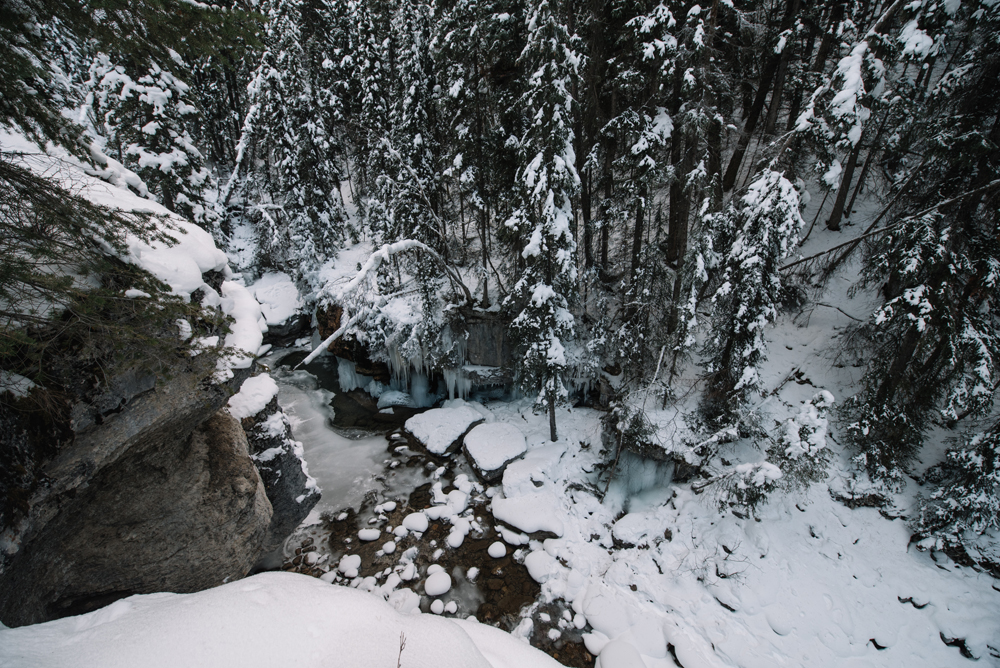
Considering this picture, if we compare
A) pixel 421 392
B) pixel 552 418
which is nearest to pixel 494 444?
pixel 552 418

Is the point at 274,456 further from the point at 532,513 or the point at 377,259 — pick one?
the point at 532,513

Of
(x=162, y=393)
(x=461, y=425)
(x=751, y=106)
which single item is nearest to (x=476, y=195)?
(x=461, y=425)

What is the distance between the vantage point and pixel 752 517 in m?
8.09

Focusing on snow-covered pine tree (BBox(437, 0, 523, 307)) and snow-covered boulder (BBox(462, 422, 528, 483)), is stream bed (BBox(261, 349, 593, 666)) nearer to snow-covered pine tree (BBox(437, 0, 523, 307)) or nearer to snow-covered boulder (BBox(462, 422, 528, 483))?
snow-covered boulder (BBox(462, 422, 528, 483))

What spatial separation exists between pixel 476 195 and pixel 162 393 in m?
9.58

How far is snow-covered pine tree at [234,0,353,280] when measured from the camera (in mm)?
15617

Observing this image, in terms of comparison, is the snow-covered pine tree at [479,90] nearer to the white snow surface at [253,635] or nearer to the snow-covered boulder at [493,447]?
the snow-covered boulder at [493,447]

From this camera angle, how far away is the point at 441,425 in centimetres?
1164

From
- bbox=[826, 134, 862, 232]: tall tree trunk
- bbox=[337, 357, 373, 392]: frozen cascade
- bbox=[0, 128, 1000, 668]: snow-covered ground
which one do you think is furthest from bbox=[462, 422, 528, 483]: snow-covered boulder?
bbox=[826, 134, 862, 232]: tall tree trunk

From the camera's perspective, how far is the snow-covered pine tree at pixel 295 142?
15617 millimetres

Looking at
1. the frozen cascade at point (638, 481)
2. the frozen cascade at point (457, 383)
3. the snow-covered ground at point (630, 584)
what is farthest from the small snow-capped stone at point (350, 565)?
the frozen cascade at point (457, 383)

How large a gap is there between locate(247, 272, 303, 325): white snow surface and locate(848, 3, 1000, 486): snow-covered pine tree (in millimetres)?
19668

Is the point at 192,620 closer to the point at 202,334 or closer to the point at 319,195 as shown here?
the point at 202,334

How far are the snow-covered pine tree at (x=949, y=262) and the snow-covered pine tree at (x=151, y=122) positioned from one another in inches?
643
